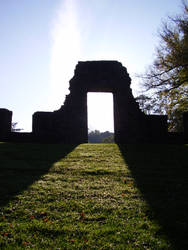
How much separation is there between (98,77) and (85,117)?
9.32ft

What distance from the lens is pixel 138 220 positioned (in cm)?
358

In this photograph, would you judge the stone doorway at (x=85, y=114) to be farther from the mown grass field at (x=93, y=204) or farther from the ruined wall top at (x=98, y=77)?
the mown grass field at (x=93, y=204)

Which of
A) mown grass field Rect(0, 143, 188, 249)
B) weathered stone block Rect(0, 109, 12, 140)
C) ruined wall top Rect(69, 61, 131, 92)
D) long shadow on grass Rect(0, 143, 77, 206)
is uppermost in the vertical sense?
ruined wall top Rect(69, 61, 131, 92)

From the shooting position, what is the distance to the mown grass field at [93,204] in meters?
3.03

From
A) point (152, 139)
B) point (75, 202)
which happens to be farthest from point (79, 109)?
point (75, 202)

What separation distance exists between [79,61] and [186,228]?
41.2ft

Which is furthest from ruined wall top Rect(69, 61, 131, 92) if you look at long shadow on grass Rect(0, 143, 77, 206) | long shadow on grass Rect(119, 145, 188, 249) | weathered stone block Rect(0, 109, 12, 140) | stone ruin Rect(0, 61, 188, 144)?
long shadow on grass Rect(0, 143, 77, 206)

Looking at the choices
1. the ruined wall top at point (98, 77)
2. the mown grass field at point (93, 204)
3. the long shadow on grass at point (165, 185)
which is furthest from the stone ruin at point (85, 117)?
the mown grass field at point (93, 204)

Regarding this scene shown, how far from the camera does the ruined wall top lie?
1388 centimetres

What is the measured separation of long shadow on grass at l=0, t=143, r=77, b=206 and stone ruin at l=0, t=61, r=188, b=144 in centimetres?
382

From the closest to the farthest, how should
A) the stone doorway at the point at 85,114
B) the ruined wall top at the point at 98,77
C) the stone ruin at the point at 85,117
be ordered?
the stone ruin at the point at 85,117 → the stone doorway at the point at 85,114 → the ruined wall top at the point at 98,77

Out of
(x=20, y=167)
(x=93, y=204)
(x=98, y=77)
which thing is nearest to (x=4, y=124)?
(x=98, y=77)

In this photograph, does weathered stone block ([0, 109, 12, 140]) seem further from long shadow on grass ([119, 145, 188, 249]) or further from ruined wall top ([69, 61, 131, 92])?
long shadow on grass ([119, 145, 188, 249])

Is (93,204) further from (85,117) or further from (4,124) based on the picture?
(4,124)
